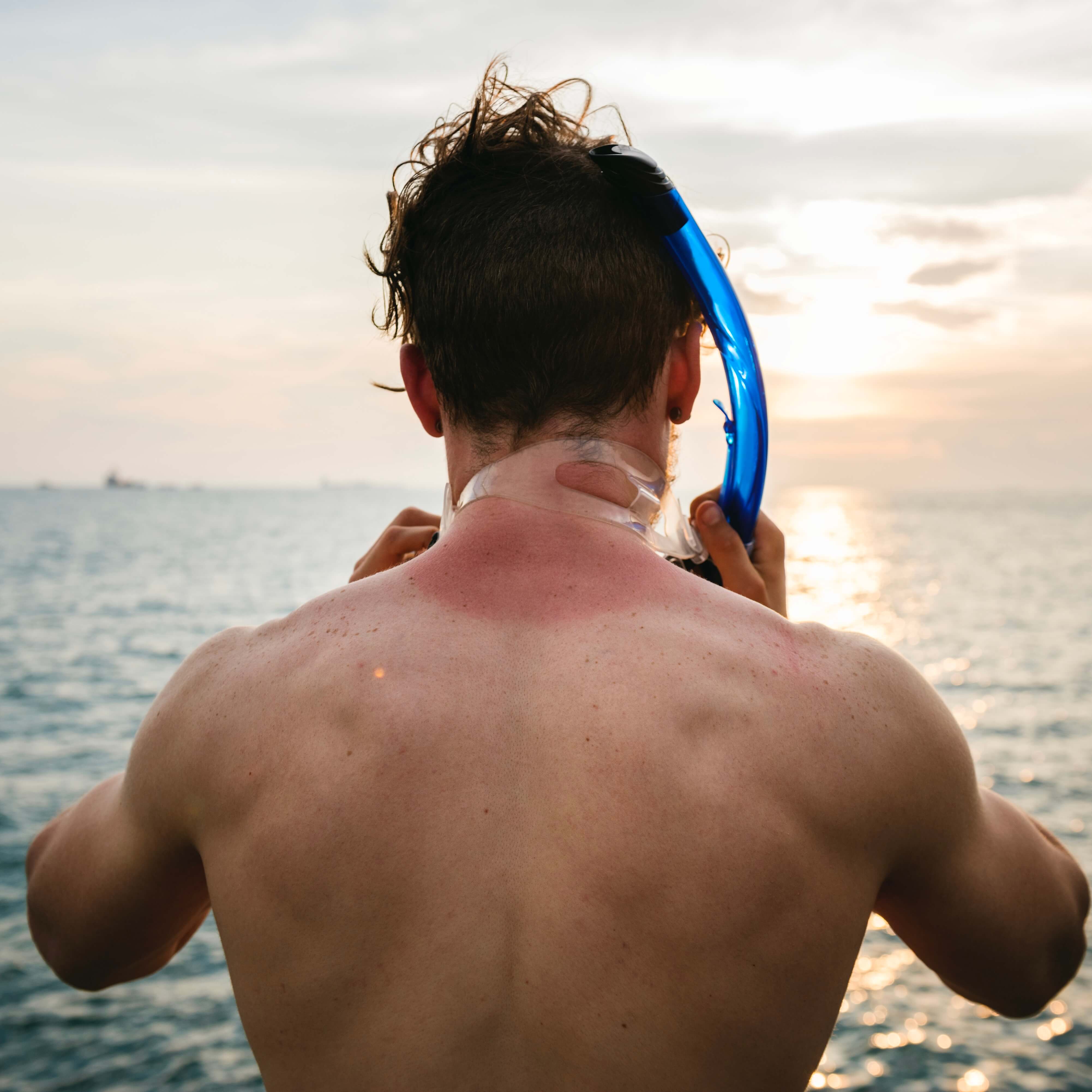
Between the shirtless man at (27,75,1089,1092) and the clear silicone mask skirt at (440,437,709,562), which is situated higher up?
the clear silicone mask skirt at (440,437,709,562)

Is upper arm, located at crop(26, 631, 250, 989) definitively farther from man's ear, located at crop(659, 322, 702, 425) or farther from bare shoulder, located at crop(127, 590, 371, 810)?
man's ear, located at crop(659, 322, 702, 425)

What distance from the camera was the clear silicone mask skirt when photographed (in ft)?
5.82

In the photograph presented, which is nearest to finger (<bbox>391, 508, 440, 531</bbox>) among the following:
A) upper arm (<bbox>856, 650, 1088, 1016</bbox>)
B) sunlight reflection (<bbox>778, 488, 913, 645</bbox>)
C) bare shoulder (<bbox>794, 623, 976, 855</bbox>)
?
bare shoulder (<bbox>794, 623, 976, 855</bbox>)

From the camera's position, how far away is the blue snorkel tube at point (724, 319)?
192 cm

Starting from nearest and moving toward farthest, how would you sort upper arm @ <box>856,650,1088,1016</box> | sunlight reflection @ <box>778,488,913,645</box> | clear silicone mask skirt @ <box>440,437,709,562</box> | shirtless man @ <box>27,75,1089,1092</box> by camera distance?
shirtless man @ <box>27,75,1089,1092</box> < upper arm @ <box>856,650,1088,1016</box> < clear silicone mask skirt @ <box>440,437,709,562</box> < sunlight reflection @ <box>778,488,913,645</box>

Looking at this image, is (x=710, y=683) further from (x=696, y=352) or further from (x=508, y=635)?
(x=696, y=352)

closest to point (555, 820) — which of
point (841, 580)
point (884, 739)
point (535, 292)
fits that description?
point (884, 739)

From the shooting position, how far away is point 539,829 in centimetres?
143

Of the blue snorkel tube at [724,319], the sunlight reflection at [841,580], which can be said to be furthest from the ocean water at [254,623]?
the blue snorkel tube at [724,319]

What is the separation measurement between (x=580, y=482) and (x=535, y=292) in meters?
0.40

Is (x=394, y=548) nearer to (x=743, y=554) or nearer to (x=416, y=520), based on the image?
(x=416, y=520)

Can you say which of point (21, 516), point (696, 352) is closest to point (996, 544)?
point (696, 352)

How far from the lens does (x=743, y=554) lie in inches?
93.1

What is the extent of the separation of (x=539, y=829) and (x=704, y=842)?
26cm
